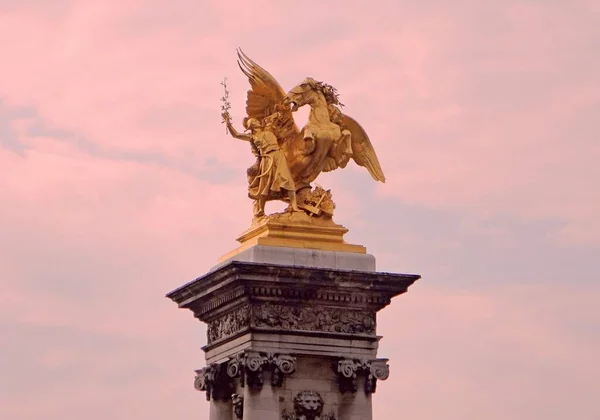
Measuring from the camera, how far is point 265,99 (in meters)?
45.3

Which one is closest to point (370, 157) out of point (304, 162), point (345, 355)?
point (304, 162)

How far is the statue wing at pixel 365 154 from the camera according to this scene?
4559 cm

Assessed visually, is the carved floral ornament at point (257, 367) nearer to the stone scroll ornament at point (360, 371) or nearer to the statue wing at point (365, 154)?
the stone scroll ornament at point (360, 371)

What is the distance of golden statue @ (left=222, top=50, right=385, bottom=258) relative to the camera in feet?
145

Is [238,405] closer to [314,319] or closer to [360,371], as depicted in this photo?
[314,319]

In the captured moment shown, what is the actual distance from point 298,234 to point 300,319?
1825mm

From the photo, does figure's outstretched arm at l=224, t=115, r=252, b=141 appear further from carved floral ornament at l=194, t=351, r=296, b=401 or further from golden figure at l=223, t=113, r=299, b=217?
carved floral ornament at l=194, t=351, r=296, b=401

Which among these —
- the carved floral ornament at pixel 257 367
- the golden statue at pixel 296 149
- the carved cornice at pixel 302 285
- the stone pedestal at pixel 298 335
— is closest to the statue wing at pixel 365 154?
the golden statue at pixel 296 149

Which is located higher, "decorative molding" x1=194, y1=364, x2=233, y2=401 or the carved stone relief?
the carved stone relief

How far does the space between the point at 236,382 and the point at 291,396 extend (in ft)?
4.11

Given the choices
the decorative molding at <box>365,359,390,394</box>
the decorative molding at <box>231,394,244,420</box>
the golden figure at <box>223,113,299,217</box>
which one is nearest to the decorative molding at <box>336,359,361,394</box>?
the decorative molding at <box>365,359,390,394</box>

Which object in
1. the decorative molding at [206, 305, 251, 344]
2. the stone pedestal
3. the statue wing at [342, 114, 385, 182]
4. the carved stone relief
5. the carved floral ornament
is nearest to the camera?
the carved floral ornament

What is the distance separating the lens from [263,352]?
42.7m

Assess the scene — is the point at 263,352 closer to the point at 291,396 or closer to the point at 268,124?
the point at 291,396
